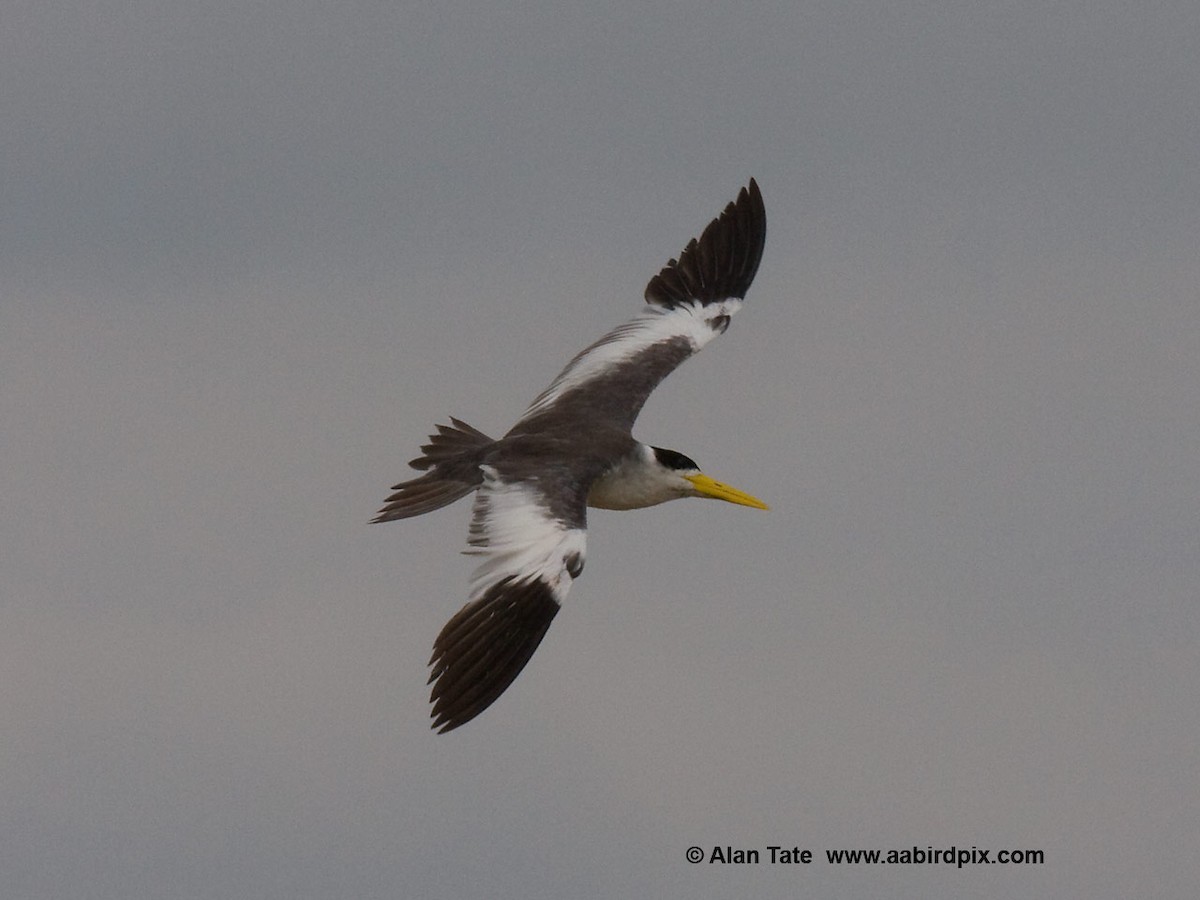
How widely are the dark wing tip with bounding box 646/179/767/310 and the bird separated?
11 millimetres

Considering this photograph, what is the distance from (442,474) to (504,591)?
221 centimetres

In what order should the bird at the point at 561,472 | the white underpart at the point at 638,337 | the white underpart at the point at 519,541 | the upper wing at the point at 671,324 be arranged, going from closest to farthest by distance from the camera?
the bird at the point at 561,472 < the white underpart at the point at 519,541 < the upper wing at the point at 671,324 < the white underpart at the point at 638,337

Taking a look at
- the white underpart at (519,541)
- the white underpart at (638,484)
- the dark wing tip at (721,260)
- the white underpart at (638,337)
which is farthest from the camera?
the dark wing tip at (721,260)

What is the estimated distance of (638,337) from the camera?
20.9 meters

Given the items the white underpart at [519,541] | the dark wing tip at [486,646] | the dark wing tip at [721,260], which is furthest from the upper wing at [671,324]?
the dark wing tip at [486,646]

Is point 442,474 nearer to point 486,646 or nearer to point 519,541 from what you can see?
point 519,541

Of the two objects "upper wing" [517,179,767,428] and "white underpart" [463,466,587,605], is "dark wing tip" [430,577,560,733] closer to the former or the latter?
"white underpart" [463,466,587,605]

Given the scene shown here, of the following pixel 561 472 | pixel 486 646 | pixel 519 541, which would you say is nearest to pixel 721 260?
pixel 561 472

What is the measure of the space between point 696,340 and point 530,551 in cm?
616

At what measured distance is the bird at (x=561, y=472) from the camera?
14578 millimetres

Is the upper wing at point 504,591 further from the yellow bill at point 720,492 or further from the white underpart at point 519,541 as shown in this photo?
the yellow bill at point 720,492

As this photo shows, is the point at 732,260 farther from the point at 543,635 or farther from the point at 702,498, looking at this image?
the point at 543,635

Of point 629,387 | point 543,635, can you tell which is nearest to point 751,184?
point 629,387

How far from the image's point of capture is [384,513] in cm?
1659
